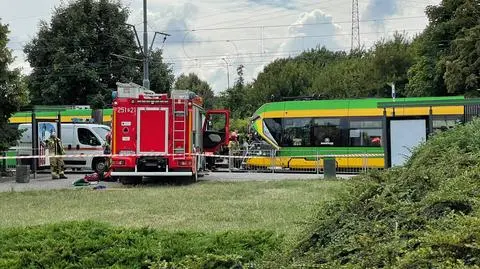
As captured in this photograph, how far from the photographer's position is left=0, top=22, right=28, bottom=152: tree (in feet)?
75.7

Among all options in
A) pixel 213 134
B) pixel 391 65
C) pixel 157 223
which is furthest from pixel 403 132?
pixel 391 65

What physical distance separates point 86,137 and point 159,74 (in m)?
23.9

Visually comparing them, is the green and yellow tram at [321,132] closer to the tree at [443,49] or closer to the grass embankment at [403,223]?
the tree at [443,49]

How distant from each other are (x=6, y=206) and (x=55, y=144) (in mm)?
8947

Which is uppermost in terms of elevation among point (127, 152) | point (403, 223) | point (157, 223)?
point (127, 152)

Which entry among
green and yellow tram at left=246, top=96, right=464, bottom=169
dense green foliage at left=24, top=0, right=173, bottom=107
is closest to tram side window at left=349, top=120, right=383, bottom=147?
green and yellow tram at left=246, top=96, right=464, bottom=169

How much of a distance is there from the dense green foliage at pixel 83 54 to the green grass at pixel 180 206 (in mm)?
30157

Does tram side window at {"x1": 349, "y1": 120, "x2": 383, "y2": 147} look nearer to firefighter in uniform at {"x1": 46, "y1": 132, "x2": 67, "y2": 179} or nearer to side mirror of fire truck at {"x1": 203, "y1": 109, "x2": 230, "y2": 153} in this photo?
side mirror of fire truck at {"x1": 203, "y1": 109, "x2": 230, "y2": 153}

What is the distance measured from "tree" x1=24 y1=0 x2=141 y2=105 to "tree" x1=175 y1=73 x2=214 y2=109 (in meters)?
32.4

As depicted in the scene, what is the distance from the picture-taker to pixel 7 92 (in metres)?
23.2

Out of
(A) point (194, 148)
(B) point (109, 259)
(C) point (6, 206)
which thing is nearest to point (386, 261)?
(B) point (109, 259)

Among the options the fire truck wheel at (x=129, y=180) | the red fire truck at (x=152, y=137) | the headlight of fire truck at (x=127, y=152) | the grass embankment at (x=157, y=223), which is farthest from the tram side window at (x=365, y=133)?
the headlight of fire truck at (x=127, y=152)

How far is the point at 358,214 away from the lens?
4.47 meters

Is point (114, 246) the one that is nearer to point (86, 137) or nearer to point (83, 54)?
point (86, 137)
